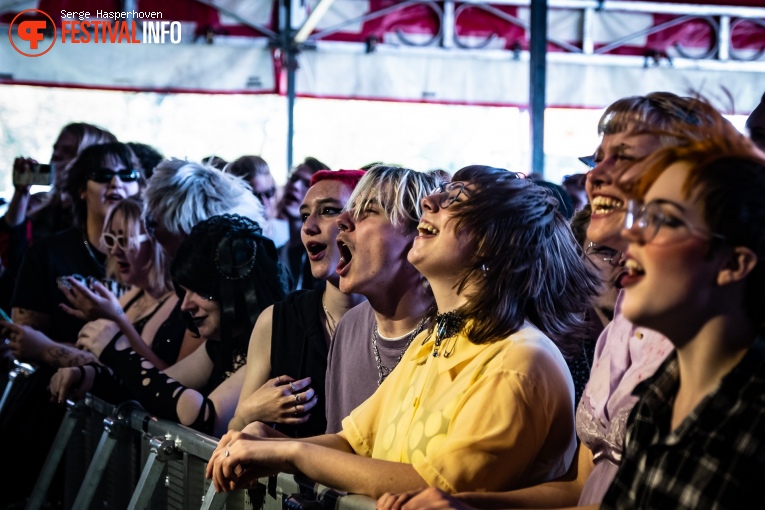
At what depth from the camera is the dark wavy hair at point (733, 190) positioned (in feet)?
4.30

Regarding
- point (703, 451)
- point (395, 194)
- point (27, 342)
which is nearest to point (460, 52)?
point (27, 342)

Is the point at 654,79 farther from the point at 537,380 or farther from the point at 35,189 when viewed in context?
the point at 537,380

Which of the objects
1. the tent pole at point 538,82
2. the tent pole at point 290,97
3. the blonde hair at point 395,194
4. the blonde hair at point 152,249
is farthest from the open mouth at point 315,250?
the tent pole at point 290,97

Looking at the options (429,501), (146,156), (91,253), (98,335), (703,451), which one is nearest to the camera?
(703,451)

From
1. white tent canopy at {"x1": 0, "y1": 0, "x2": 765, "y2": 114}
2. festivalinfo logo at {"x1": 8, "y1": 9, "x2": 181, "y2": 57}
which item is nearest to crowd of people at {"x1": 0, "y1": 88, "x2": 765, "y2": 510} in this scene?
festivalinfo logo at {"x1": 8, "y1": 9, "x2": 181, "y2": 57}

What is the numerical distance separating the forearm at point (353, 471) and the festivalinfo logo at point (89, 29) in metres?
6.06

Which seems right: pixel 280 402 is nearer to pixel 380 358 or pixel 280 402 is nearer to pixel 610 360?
pixel 380 358

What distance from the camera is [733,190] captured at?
132 cm

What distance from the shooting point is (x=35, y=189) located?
711cm

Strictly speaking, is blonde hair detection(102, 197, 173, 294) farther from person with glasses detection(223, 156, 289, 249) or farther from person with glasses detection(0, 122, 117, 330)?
person with glasses detection(223, 156, 289, 249)

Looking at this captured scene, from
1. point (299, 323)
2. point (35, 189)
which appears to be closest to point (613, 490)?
point (299, 323)

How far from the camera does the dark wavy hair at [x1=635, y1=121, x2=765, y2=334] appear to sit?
4.30 feet

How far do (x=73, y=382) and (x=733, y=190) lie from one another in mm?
2906

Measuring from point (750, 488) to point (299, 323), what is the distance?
6.32 feet
